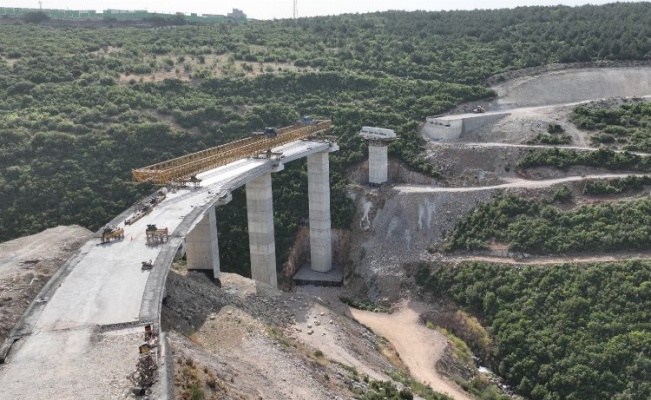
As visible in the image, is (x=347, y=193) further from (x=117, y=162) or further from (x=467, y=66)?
(x=467, y=66)

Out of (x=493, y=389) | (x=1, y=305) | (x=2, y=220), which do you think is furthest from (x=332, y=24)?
(x=1, y=305)

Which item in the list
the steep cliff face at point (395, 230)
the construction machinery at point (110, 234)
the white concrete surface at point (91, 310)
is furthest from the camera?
the steep cliff face at point (395, 230)

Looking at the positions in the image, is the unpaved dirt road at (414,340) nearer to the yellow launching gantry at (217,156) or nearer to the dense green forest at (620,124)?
the yellow launching gantry at (217,156)

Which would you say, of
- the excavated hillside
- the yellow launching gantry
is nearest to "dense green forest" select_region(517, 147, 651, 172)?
the excavated hillside

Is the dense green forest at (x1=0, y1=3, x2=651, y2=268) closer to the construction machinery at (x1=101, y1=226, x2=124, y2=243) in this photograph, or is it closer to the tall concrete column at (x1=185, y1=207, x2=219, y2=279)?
the tall concrete column at (x1=185, y1=207, x2=219, y2=279)

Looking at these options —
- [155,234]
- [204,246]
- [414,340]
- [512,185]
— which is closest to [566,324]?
[414,340]

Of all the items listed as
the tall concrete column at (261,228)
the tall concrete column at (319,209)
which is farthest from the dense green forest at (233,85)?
the tall concrete column at (261,228)
